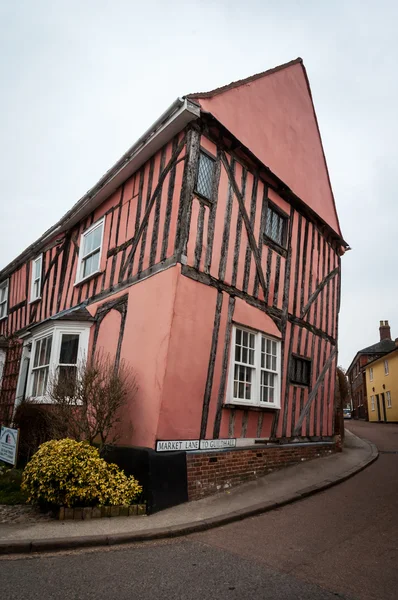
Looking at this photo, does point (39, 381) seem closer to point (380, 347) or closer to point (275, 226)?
point (275, 226)

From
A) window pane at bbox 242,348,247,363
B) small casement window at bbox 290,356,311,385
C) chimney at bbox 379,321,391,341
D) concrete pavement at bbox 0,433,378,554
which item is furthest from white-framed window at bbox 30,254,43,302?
chimney at bbox 379,321,391,341

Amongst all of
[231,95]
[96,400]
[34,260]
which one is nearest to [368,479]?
[96,400]

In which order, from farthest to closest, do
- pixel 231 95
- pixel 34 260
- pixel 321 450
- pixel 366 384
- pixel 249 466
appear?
pixel 366 384 → pixel 34 260 → pixel 321 450 → pixel 231 95 → pixel 249 466

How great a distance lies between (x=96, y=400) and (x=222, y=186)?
4897 mm

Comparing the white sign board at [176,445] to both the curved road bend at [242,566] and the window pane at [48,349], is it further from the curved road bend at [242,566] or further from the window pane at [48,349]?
the window pane at [48,349]

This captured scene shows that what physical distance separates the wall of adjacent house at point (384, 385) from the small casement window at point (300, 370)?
835 inches

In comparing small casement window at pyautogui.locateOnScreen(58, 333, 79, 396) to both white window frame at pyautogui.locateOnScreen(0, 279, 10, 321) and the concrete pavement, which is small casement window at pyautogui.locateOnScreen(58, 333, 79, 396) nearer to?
the concrete pavement

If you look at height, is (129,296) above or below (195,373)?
above

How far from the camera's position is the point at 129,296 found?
8.19m

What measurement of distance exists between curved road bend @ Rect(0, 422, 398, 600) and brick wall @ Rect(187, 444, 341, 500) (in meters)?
1.38

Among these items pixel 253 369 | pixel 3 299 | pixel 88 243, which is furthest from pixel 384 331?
pixel 88 243

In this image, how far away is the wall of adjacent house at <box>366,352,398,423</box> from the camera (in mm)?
28747

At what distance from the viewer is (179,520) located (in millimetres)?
5598

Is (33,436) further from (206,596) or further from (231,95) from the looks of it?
(231,95)
